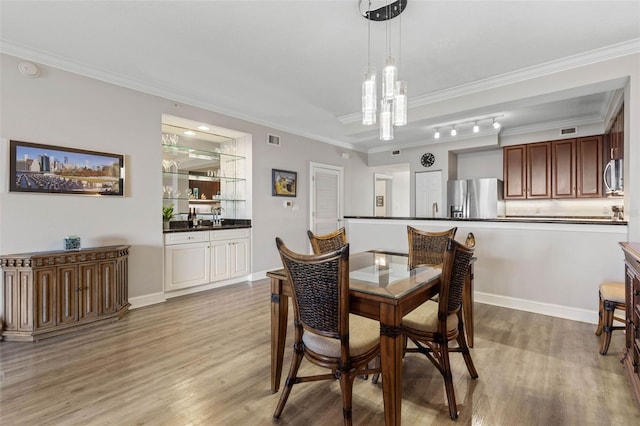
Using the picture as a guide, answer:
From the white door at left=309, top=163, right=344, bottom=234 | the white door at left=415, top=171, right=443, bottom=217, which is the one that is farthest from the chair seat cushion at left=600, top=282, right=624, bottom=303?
the white door at left=309, top=163, right=344, bottom=234

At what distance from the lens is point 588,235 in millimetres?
3031

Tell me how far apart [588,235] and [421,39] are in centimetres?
260

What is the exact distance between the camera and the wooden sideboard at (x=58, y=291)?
2592mm

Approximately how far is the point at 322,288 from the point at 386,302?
0.32 metres

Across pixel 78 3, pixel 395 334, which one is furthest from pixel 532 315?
pixel 78 3

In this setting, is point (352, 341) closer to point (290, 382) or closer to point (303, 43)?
point (290, 382)

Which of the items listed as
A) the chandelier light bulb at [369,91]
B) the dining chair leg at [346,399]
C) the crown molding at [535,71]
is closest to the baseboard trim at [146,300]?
the dining chair leg at [346,399]

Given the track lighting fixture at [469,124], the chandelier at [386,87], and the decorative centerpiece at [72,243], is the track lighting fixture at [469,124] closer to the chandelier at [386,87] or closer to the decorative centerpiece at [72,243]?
the chandelier at [386,87]

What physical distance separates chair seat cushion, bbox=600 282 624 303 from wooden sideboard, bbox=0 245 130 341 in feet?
14.8

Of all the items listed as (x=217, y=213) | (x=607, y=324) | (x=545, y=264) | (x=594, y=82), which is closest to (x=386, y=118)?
(x=594, y=82)

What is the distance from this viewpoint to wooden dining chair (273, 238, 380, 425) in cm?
142

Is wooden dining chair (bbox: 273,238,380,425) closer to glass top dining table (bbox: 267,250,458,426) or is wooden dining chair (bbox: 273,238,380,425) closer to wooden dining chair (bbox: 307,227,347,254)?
glass top dining table (bbox: 267,250,458,426)

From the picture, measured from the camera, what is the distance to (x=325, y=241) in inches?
105

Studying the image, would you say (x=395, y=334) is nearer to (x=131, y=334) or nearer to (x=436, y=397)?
(x=436, y=397)
